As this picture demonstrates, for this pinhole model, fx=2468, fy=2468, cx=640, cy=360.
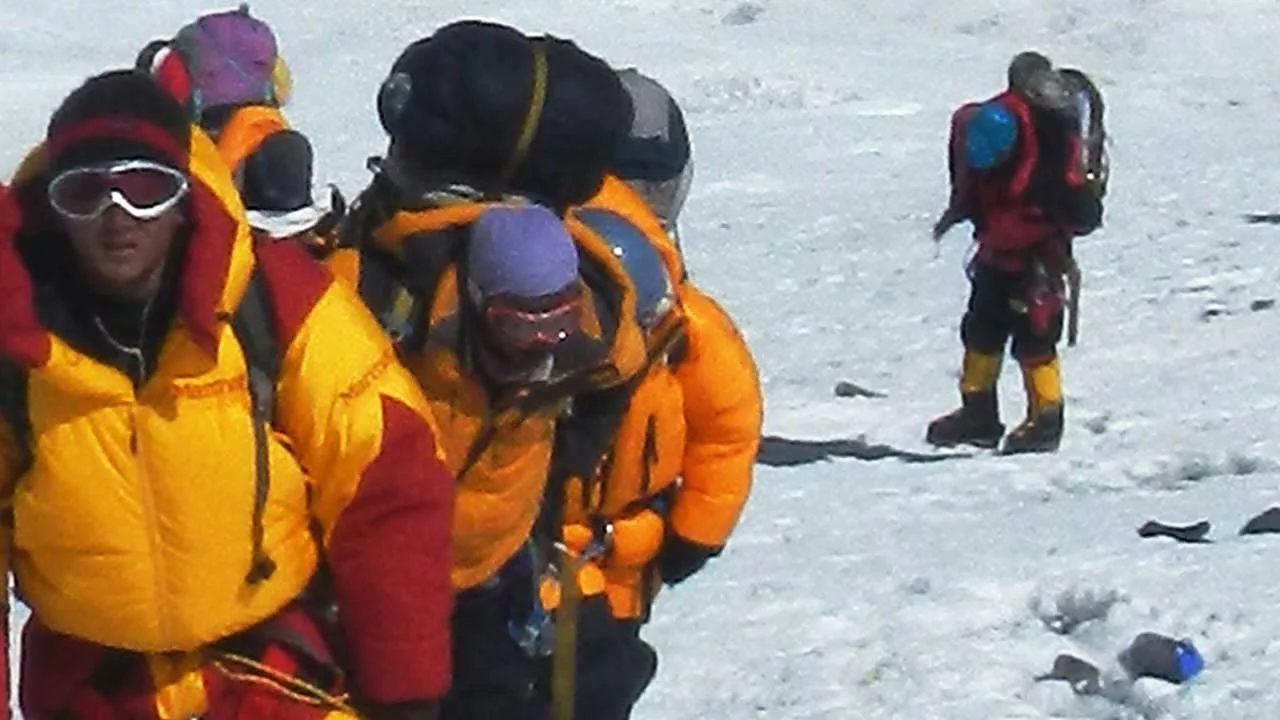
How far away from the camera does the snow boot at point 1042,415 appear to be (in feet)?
27.0

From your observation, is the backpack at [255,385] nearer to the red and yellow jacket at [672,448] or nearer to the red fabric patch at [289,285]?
the red fabric patch at [289,285]

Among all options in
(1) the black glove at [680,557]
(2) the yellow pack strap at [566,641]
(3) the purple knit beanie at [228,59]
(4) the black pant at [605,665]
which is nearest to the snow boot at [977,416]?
(3) the purple knit beanie at [228,59]

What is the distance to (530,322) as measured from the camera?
3.51m

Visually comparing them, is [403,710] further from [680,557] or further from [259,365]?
[680,557]

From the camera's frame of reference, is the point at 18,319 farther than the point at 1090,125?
No

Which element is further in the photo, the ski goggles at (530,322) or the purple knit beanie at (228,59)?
the purple knit beanie at (228,59)

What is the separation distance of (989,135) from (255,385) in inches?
194

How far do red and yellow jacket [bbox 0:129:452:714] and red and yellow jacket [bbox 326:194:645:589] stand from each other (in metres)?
0.23

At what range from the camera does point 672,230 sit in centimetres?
429

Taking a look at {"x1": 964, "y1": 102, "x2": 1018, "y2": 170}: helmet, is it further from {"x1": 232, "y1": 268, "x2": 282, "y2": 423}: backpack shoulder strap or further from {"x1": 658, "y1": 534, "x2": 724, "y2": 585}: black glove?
{"x1": 232, "y1": 268, "x2": 282, "y2": 423}: backpack shoulder strap

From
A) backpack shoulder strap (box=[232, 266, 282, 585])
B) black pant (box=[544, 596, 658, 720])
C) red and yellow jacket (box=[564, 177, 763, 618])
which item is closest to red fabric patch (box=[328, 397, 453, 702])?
backpack shoulder strap (box=[232, 266, 282, 585])

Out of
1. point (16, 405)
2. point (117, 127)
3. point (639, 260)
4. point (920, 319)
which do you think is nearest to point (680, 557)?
point (639, 260)

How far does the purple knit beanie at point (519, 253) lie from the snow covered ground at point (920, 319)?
254 centimetres

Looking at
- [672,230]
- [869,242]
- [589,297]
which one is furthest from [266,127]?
[869,242]
